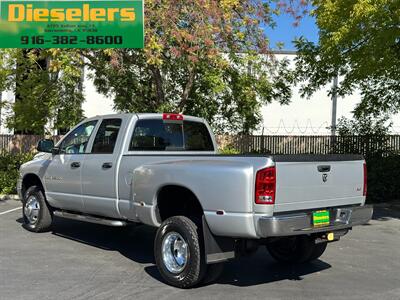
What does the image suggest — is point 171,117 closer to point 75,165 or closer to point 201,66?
Answer: point 75,165

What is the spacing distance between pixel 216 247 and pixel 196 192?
2.06ft

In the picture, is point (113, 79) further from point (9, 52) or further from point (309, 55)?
point (309, 55)

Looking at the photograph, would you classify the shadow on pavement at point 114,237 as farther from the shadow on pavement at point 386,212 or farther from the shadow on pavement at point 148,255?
the shadow on pavement at point 386,212

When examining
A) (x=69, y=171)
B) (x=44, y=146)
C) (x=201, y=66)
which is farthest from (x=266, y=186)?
(x=201, y=66)

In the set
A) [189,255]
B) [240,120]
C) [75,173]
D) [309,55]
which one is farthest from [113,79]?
[189,255]

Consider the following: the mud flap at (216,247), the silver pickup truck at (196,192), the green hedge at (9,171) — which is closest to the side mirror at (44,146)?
the silver pickup truck at (196,192)

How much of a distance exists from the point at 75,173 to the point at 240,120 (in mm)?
10764

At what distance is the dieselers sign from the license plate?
848cm

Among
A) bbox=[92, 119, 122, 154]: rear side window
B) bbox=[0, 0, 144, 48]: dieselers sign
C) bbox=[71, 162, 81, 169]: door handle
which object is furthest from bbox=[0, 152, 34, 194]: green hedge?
bbox=[92, 119, 122, 154]: rear side window

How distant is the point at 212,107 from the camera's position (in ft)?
56.0

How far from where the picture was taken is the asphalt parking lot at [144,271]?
5.50 metres

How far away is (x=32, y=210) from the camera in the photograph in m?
8.91

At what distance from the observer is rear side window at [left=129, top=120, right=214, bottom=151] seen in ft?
23.4

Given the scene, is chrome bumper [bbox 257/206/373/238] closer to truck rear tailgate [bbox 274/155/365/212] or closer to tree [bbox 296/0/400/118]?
truck rear tailgate [bbox 274/155/365/212]
